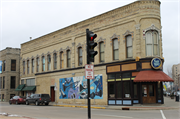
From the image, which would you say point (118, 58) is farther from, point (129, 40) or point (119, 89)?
point (119, 89)

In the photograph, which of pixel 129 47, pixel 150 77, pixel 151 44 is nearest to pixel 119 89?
pixel 150 77

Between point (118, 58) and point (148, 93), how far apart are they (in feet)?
16.7

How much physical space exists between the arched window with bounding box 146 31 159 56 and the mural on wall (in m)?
6.79

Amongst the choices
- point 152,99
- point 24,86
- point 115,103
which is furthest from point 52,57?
point 152,99

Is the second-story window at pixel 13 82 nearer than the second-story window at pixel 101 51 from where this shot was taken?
No

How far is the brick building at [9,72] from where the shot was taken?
45.7 meters

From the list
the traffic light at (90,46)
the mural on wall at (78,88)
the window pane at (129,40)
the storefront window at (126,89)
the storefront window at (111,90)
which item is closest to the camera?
the traffic light at (90,46)

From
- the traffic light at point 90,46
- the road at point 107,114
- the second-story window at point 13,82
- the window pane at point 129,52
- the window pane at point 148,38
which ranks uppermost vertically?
the window pane at point 148,38

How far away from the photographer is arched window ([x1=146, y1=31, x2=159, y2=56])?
23203mm

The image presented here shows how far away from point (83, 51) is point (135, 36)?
27.5ft

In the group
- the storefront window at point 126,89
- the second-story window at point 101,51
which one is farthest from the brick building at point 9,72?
the storefront window at point 126,89

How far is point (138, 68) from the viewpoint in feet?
75.5

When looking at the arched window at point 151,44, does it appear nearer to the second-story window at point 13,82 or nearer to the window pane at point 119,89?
the window pane at point 119,89

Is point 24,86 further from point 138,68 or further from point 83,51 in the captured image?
point 138,68
